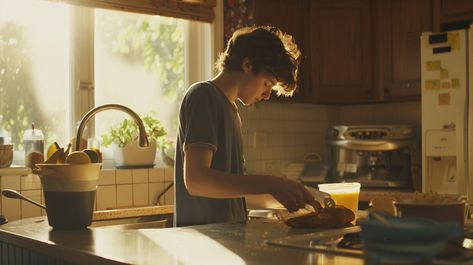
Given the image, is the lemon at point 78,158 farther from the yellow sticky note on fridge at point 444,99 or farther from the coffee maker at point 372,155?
the coffee maker at point 372,155

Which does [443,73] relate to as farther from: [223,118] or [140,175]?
[223,118]

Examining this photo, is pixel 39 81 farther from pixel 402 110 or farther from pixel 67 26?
pixel 402 110

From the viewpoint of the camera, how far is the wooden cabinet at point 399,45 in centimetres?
404

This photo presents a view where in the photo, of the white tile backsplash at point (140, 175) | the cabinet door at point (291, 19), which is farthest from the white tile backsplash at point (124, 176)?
the cabinet door at point (291, 19)

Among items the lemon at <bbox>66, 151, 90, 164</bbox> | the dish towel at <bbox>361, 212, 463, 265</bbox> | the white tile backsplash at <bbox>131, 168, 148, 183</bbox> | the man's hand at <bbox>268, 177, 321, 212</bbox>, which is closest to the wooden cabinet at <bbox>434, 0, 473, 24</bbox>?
the white tile backsplash at <bbox>131, 168, 148, 183</bbox>

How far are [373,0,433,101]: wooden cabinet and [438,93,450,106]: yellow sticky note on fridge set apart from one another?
401 millimetres

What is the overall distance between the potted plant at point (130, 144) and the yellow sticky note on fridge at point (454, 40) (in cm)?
164

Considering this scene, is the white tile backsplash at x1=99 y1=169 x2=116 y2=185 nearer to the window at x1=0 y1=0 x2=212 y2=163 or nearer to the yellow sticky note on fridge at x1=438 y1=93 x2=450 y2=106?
the window at x1=0 y1=0 x2=212 y2=163

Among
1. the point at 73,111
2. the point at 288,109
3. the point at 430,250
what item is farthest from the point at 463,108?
the point at 430,250

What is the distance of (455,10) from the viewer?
3768mm

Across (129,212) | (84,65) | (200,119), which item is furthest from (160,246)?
(84,65)

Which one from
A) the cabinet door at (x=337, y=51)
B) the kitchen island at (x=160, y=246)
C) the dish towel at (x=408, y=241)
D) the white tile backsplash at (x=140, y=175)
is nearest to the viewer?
the dish towel at (x=408, y=241)

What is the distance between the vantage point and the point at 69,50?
3.43 m

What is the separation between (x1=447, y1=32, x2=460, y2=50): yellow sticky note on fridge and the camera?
3604 mm
